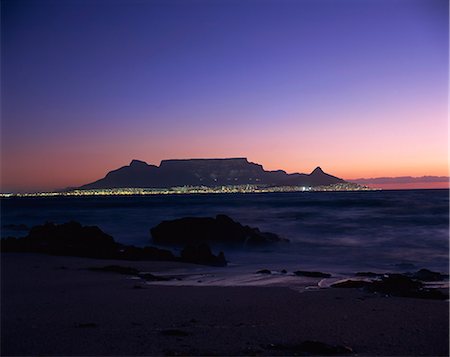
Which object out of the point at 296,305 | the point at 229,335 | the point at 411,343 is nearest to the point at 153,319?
the point at 229,335

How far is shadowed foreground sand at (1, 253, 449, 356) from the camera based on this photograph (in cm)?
441

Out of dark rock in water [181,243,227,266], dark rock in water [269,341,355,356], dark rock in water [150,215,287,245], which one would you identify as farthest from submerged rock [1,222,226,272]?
dark rock in water [269,341,355,356]

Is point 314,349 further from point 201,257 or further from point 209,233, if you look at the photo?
point 209,233

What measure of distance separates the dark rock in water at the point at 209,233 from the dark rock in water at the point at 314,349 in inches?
517

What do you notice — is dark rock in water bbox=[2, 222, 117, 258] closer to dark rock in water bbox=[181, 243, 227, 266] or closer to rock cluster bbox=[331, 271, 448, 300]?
dark rock in water bbox=[181, 243, 227, 266]

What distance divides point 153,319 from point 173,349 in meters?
1.22

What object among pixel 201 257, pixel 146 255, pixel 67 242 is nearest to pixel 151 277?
pixel 201 257

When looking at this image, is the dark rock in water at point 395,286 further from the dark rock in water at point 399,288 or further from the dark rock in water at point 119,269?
the dark rock in water at point 119,269

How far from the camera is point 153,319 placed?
17.8 ft

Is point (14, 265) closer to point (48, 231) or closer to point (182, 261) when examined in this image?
point (182, 261)

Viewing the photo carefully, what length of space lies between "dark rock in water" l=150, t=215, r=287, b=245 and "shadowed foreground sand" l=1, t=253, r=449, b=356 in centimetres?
1018

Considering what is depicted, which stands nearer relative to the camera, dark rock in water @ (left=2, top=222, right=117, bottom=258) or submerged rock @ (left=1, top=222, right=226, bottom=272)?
submerged rock @ (left=1, top=222, right=226, bottom=272)

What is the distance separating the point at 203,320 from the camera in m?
5.42

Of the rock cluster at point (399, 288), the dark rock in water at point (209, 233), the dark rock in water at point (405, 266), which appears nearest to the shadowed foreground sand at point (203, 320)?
the rock cluster at point (399, 288)
